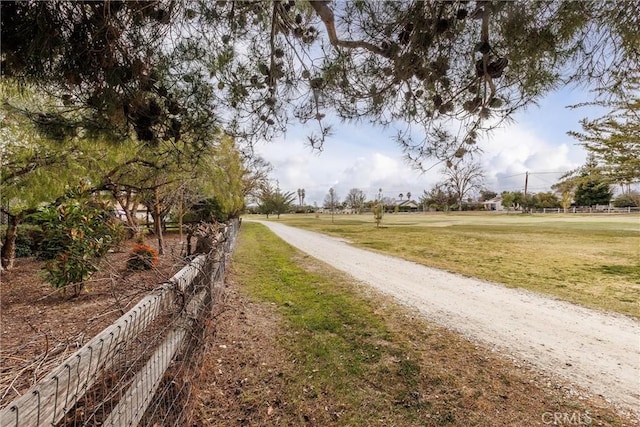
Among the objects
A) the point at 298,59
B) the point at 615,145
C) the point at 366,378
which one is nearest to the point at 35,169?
the point at 298,59

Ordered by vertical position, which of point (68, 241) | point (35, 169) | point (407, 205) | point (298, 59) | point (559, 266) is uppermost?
point (298, 59)

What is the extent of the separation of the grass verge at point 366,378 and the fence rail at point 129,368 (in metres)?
0.60

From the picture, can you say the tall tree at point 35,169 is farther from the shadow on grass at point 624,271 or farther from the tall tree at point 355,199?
the tall tree at point 355,199

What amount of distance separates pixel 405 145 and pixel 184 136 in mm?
2035

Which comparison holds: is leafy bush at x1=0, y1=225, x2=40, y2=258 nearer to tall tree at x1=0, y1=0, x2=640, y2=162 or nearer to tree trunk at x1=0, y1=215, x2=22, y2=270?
tree trunk at x1=0, y1=215, x2=22, y2=270

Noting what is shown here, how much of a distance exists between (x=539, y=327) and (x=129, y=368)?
17.0ft

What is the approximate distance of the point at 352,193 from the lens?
67000mm

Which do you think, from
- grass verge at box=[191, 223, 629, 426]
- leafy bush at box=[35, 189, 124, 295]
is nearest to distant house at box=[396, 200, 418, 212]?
leafy bush at box=[35, 189, 124, 295]

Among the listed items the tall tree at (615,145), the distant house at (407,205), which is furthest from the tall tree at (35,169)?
the distant house at (407,205)

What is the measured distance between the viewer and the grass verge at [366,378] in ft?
8.50

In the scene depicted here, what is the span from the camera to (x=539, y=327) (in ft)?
14.7

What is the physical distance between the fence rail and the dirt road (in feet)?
11.8

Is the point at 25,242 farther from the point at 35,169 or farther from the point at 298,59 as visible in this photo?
the point at 298,59

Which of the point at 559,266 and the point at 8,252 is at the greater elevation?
the point at 8,252
